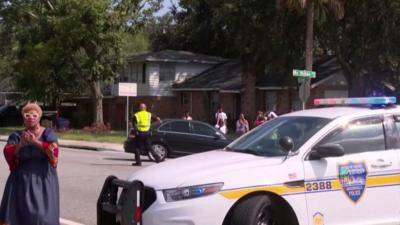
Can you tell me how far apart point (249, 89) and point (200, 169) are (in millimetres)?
32513

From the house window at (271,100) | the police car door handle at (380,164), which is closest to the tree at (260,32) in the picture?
the house window at (271,100)

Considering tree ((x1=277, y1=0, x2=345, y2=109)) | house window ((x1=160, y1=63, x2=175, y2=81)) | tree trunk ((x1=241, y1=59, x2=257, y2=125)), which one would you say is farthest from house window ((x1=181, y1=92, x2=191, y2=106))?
tree ((x1=277, y1=0, x2=345, y2=109))

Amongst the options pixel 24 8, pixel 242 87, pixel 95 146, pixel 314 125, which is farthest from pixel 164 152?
Result: pixel 24 8

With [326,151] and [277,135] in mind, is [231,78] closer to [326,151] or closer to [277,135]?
[277,135]

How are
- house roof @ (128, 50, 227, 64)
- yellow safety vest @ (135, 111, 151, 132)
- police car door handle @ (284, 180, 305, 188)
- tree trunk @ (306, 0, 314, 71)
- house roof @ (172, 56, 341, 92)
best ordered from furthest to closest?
house roof @ (128, 50, 227, 64), house roof @ (172, 56, 341, 92), tree trunk @ (306, 0, 314, 71), yellow safety vest @ (135, 111, 151, 132), police car door handle @ (284, 180, 305, 188)

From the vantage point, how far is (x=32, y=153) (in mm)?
6059

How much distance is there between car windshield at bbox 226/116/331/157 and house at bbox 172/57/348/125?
93.8 feet

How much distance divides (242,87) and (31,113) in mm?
34349

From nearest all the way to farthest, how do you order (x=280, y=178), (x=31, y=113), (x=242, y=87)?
(x=31, y=113)
(x=280, y=178)
(x=242, y=87)

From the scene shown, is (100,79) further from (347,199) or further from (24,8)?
(347,199)

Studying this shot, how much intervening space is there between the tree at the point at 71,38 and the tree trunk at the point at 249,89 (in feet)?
25.5

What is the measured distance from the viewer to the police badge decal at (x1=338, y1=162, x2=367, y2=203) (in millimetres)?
7062

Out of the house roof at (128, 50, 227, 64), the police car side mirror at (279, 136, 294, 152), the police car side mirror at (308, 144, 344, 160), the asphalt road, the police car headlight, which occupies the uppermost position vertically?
the house roof at (128, 50, 227, 64)

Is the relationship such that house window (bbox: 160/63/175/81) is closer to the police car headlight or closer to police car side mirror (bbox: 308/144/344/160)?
police car side mirror (bbox: 308/144/344/160)
